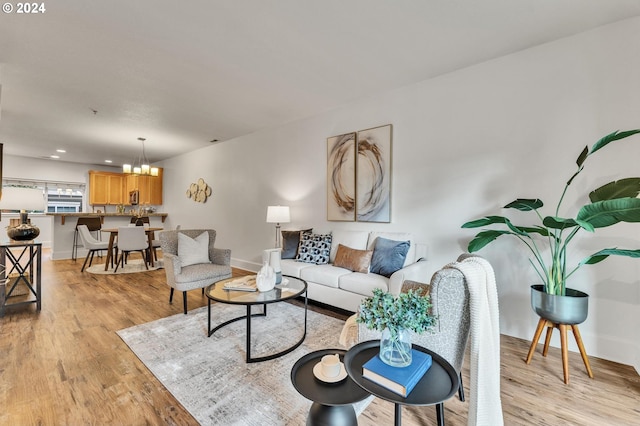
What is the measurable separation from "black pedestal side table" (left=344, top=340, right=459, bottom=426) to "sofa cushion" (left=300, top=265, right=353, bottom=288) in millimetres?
1774

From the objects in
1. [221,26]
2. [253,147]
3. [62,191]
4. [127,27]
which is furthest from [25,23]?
[62,191]

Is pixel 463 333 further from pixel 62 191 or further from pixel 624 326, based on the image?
pixel 62 191

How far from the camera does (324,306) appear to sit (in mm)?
3391

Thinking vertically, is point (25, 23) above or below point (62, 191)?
above

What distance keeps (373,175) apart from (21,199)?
4224 mm

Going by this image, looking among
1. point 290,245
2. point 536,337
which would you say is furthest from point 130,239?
point 536,337

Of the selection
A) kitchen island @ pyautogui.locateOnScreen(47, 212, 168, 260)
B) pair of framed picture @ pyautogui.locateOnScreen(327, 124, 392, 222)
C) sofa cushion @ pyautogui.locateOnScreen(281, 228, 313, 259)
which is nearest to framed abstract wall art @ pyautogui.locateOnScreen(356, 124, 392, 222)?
pair of framed picture @ pyautogui.locateOnScreen(327, 124, 392, 222)

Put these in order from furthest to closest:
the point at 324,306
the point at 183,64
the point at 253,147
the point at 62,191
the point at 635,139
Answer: the point at 62,191 → the point at 253,147 → the point at 324,306 → the point at 183,64 → the point at 635,139

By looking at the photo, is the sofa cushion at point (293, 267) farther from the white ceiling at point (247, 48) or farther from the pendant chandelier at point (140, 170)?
the pendant chandelier at point (140, 170)

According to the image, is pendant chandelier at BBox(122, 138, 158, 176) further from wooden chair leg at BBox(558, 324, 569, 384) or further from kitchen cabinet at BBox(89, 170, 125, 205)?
wooden chair leg at BBox(558, 324, 569, 384)

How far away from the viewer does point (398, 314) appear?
108cm

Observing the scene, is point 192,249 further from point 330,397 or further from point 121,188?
point 121,188

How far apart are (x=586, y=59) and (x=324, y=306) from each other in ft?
11.5

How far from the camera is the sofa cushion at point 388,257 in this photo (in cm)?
296
